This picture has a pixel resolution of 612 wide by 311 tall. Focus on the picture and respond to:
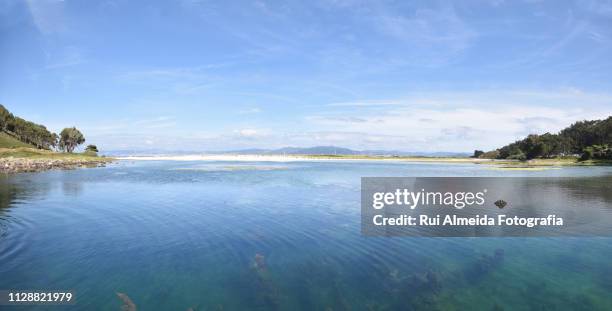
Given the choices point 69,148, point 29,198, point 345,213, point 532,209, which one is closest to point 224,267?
point 345,213

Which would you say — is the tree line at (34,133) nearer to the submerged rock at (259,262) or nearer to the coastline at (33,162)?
the coastline at (33,162)

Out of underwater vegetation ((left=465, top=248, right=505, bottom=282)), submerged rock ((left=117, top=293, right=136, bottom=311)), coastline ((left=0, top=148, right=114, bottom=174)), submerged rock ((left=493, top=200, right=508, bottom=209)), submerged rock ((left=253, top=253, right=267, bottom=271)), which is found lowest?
underwater vegetation ((left=465, top=248, right=505, bottom=282))

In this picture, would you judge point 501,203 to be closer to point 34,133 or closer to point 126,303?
point 126,303

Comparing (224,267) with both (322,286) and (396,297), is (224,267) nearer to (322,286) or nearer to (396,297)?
(322,286)

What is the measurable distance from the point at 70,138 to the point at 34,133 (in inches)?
597

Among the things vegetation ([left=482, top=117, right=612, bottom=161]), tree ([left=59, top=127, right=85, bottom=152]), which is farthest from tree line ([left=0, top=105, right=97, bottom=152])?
vegetation ([left=482, top=117, right=612, bottom=161])

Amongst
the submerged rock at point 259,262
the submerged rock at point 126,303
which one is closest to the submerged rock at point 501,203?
the submerged rock at point 259,262

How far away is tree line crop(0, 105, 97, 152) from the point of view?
547 ft

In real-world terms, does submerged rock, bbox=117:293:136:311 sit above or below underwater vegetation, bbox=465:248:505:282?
above

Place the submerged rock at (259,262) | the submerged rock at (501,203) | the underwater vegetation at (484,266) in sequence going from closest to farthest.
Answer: the underwater vegetation at (484,266) → the submerged rock at (259,262) → the submerged rock at (501,203)

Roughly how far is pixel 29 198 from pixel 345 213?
35662mm

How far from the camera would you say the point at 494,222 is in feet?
91.7

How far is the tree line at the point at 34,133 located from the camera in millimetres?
166625

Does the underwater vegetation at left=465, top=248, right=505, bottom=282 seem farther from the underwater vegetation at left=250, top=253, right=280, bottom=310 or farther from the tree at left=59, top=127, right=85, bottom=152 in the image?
the tree at left=59, top=127, right=85, bottom=152
